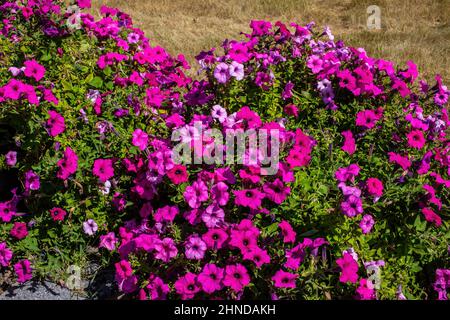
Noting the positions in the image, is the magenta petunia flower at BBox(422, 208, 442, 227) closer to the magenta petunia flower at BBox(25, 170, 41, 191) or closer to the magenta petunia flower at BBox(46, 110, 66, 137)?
the magenta petunia flower at BBox(46, 110, 66, 137)

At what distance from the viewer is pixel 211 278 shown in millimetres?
2486

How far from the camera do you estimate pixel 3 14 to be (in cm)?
535

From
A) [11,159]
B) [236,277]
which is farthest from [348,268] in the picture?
[11,159]

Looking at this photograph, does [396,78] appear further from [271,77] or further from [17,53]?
[17,53]

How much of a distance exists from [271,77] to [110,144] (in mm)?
1256

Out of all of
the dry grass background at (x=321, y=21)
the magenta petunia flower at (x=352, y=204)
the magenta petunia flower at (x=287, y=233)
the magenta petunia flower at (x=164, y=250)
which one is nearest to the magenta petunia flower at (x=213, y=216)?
the magenta petunia flower at (x=164, y=250)

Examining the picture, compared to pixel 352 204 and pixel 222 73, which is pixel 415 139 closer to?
pixel 352 204

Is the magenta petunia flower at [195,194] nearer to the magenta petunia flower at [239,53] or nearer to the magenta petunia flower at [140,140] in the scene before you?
the magenta petunia flower at [140,140]

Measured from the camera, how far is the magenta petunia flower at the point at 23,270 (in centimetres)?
300

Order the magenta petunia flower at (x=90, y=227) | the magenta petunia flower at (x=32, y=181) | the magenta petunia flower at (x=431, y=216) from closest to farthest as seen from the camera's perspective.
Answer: the magenta petunia flower at (x=431, y=216) → the magenta petunia flower at (x=90, y=227) → the magenta petunia flower at (x=32, y=181)

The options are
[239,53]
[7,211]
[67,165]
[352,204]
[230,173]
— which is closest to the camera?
[352,204]

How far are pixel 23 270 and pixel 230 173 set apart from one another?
1.52 m

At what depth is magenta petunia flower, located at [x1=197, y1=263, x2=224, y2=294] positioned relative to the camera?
244 cm

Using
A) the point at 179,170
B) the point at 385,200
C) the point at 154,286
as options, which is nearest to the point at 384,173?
the point at 385,200
